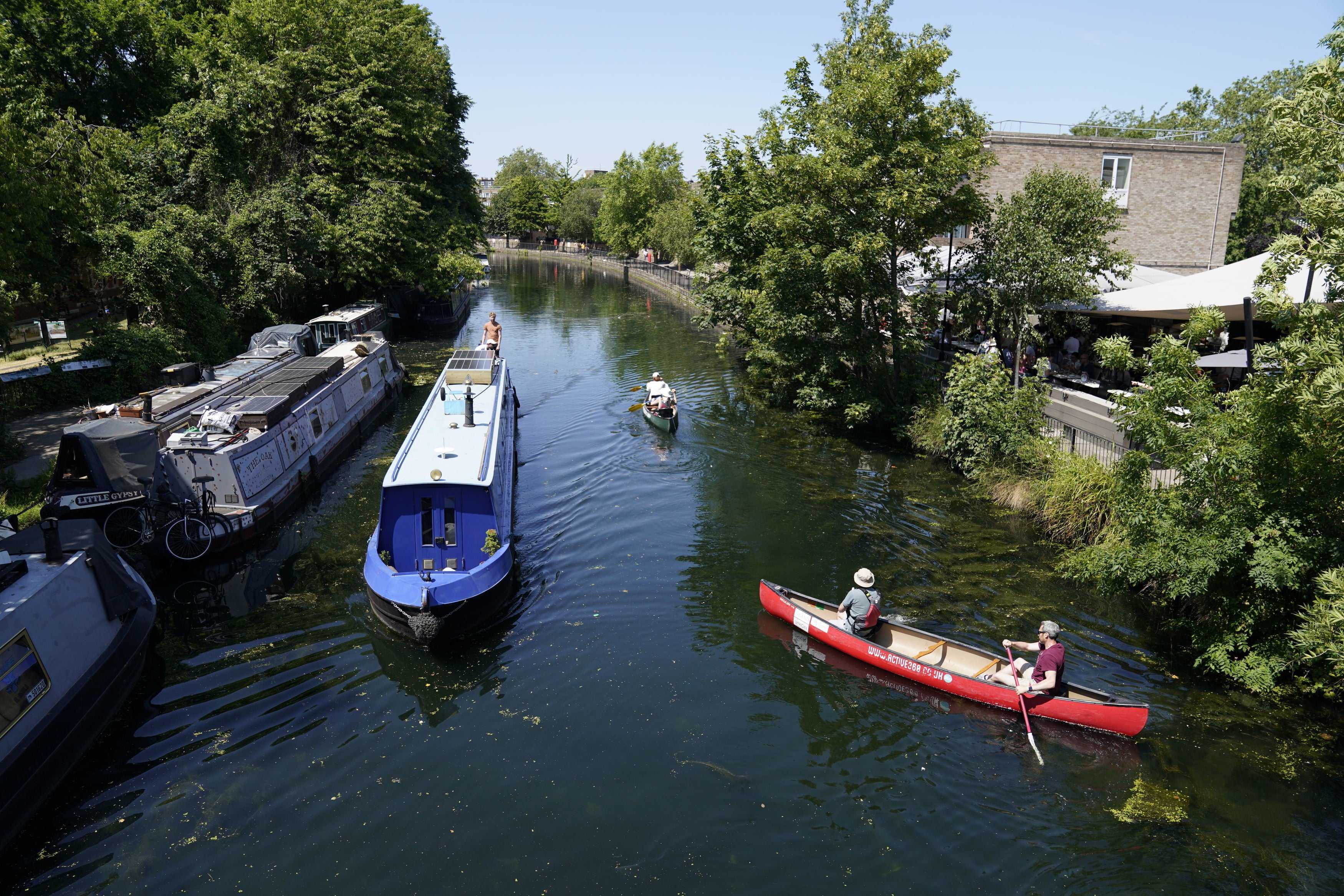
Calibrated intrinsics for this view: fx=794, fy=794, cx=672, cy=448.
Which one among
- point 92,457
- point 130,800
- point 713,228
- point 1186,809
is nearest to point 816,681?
point 1186,809

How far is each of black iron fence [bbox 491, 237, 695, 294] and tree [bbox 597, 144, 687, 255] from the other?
2834mm

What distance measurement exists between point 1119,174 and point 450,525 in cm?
3133

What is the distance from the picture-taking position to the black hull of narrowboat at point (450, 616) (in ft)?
45.2

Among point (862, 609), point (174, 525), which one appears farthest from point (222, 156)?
point (862, 609)

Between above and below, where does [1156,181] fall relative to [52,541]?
above

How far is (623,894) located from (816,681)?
18.3 feet

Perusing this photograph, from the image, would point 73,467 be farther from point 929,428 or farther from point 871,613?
point 929,428

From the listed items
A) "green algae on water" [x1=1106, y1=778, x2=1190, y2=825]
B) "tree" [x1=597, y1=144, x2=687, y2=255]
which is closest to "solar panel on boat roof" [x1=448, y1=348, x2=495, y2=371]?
"green algae on water" [x1=1106, y1=778, x2=1190, y2=825]

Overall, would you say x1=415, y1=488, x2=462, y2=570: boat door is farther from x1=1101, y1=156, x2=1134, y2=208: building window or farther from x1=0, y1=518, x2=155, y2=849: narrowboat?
x1=1101, y1=156, x2=1134, y2=208: building window

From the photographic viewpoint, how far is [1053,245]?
818 inches

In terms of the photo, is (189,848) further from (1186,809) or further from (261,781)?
(1186,809)

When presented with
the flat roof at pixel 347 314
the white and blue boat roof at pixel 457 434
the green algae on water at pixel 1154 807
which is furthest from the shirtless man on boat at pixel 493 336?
the green algae on water at pixel 1154 807

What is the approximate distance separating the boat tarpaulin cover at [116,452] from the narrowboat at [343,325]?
16090mm

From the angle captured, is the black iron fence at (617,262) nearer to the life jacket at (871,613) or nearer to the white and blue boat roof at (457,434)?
the white and blue boat roof at (457,434)
